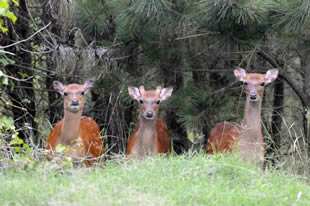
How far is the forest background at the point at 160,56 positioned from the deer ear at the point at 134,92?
424mm

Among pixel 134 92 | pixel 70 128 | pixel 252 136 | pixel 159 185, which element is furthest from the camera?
pixel 134 92

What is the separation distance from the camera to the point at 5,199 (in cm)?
547

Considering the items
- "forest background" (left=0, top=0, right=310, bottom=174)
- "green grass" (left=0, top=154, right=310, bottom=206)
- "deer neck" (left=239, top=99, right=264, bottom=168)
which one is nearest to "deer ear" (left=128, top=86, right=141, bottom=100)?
"forest background" (left=0, top=0, right=310, bottom=174)

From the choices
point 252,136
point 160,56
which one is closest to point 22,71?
point 160,56

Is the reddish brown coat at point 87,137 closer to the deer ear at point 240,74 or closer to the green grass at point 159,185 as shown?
the green grass at point 159,185

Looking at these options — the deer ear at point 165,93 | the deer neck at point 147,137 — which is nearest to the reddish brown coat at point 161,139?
the deer neck at point 147,137

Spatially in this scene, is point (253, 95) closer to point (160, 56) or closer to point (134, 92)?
point (160, 56)

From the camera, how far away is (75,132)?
855 cm

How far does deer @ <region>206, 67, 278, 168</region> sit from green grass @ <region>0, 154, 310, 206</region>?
3.29ft

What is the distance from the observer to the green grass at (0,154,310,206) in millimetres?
5500

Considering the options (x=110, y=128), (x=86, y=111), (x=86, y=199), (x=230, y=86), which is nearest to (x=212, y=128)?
(x=230, y=86)

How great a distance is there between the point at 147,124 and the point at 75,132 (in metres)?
0.98

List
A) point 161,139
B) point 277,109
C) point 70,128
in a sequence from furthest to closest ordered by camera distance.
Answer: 1. point 277,109
2. point 161,139
3. point 70,128

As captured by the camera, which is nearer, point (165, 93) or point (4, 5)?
point (4, 5)
